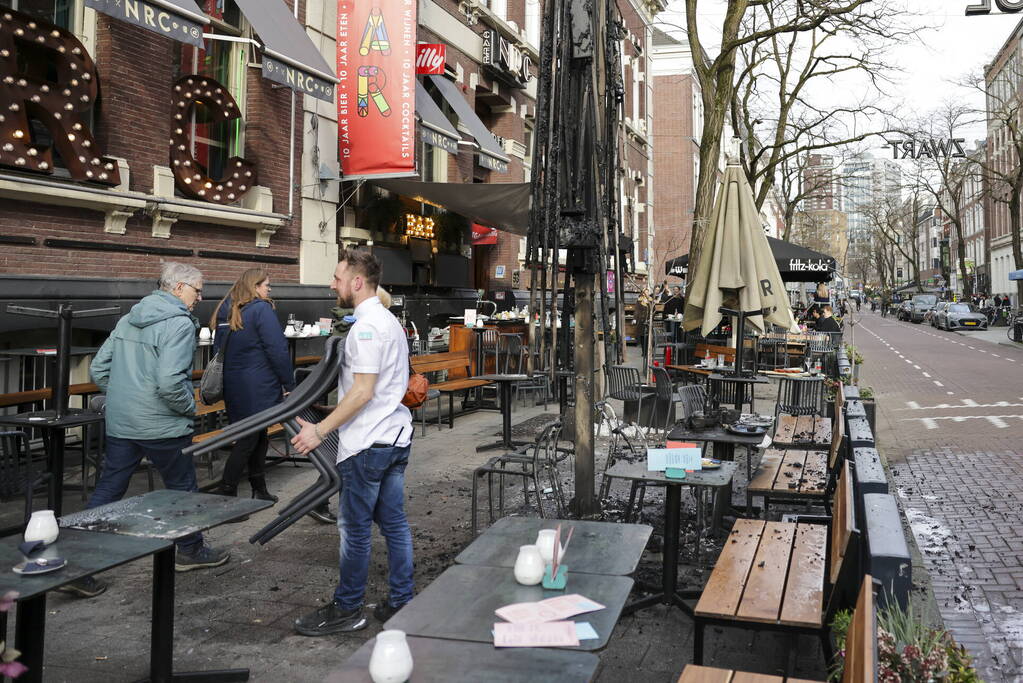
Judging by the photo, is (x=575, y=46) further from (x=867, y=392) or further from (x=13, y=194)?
(x=867, y=392)

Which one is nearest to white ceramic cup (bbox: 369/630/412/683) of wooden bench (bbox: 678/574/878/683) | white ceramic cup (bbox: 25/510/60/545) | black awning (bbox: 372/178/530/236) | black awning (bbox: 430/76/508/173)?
wooden bench (bbox: 678/574/878/683)

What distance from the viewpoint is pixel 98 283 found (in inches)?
367

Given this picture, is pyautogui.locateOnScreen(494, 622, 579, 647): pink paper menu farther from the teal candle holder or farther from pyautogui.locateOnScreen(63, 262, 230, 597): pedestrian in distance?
pyautogui.locateOnScreen(63, 262, 230, 597): pedestrian in distance

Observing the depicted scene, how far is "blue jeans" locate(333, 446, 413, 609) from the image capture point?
4.39 metres

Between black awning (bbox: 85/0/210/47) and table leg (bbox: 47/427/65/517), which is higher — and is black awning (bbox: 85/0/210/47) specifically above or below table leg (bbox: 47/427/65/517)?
above

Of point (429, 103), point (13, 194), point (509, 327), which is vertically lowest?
point (509, 327)

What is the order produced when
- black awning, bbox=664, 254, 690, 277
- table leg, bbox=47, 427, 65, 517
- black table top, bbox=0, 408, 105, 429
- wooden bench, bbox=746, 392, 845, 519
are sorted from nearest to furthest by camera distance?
wooden bench, bbox=746, 392, 845, 519 < black table top, bbox=0, 408, 105, 429 < table leg, bbox=47, 427, 65, 517 < black awning, bbox=664, 254, 690, 277

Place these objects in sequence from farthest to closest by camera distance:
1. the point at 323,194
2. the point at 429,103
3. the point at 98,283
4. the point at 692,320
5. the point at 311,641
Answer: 1. the point at 429,103
2. the point at 323,194
3. the point at 692,320
4. the point at 98,283
5. the point at 311,641

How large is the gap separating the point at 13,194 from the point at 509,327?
9379 millimetres

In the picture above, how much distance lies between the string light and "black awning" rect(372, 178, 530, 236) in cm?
123

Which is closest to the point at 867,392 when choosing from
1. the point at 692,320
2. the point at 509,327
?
the point at 692,320

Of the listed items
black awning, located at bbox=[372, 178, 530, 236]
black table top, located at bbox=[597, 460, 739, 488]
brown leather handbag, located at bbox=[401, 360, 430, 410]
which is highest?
black awning, located at bbox=[372, 178, 530, 236]

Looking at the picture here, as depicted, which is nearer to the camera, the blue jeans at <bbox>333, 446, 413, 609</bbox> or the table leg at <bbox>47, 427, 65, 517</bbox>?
the blue jeans at <bbox>333, 446, 413, 609</bbox>

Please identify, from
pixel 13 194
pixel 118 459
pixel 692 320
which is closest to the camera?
pixel 118 459
